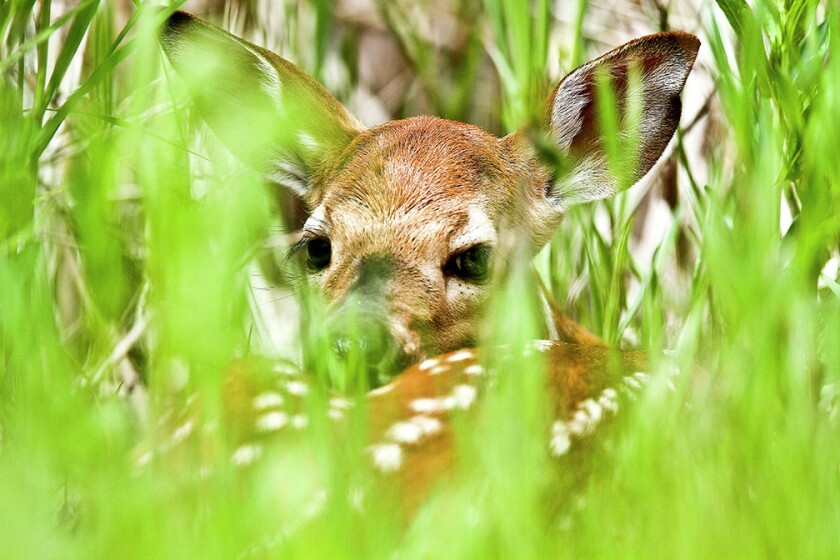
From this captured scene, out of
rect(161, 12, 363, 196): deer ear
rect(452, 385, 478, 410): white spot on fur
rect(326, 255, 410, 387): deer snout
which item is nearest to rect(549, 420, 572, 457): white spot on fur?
rect(452, 385, 478, 410): white spot on fur

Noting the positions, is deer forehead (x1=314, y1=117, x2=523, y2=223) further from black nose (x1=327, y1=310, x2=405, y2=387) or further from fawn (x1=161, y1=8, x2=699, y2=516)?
black nose (x1=327, y1=310, x2=405, y2=387)

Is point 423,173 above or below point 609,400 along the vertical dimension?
above

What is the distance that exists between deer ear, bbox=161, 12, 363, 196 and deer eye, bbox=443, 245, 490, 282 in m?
0.43

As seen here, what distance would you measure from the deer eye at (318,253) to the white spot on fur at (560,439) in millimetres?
977

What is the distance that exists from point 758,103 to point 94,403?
1488 mm

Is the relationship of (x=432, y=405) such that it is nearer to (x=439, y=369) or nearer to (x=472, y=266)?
(x=439, y=369)

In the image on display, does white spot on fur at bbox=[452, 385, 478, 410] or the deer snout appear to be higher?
the deer snout

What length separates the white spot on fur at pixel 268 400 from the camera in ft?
5.15

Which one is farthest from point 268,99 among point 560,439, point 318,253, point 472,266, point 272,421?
point 560,439

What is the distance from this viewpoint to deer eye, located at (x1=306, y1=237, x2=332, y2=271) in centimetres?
245

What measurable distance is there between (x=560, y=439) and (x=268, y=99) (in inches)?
49.5

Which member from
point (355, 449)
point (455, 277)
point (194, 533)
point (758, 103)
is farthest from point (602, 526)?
point (758, 103)

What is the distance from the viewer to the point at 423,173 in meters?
2.41

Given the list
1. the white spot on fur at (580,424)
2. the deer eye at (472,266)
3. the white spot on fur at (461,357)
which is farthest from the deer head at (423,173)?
the white spot on fur at (580,424)
